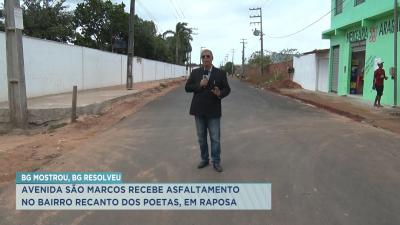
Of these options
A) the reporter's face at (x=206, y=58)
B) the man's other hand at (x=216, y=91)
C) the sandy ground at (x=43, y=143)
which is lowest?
the sandy ground at (x=43, y=143)

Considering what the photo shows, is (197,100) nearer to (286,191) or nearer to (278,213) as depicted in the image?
(286,191)

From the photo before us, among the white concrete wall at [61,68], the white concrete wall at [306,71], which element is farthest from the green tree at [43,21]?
the white concrete wall at [306,71]

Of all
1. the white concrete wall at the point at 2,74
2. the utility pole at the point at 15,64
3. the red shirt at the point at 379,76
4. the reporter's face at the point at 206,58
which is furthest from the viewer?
the red shirt at the point at 379,76

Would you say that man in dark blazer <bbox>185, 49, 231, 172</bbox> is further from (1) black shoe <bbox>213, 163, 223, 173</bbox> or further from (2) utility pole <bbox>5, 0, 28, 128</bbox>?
(2) utility pole <bbox>5, 0, 28, 128</bbox>

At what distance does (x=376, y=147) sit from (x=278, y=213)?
5188 mm

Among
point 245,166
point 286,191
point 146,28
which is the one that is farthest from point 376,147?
point 146,28

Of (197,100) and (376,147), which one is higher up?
(197,100)

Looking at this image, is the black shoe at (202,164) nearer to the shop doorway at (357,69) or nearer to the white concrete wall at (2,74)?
the white concrete wall at (2,74)

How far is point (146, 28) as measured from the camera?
6912cm

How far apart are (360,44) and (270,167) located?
1850 cm

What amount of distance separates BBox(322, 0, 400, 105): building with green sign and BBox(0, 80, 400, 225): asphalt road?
7.85 metres

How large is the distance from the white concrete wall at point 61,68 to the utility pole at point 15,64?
11.3 ft

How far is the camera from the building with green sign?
20688 mm

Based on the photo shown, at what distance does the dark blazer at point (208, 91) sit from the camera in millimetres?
7422
